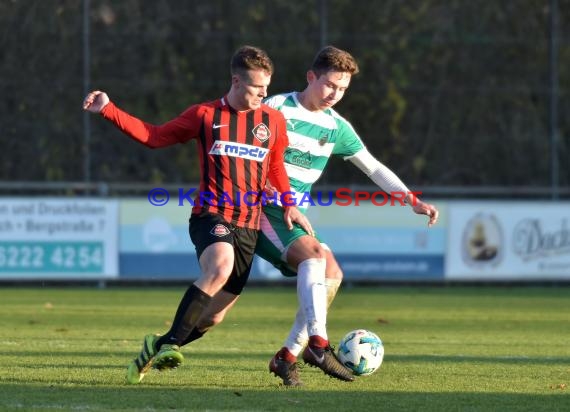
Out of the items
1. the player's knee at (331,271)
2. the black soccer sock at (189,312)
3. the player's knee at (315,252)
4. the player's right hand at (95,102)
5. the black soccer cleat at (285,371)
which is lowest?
the black soccer cleat at (285,371)

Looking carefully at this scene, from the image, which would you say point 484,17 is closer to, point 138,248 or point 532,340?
point 138,248

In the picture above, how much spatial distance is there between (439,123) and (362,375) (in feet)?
44.3

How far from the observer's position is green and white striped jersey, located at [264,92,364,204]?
24.3 feet

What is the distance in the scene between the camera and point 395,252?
1748 cm

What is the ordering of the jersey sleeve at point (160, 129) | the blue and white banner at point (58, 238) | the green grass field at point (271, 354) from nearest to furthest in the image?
the green grass field at point (271, 354) < the jersey sleeve at point (160, 129) < the blue and white banner at point (58, 238)

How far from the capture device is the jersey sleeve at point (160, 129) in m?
6.68

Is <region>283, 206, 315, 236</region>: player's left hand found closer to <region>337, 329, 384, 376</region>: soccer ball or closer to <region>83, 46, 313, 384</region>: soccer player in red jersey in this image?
<region>83, 46, 313, 384</region>: soccer player in red jersey

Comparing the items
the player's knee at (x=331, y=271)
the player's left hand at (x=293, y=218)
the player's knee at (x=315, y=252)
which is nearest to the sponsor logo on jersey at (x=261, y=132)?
the player's left hand at (x=293, y=218)

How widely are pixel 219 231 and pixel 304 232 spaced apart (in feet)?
2.18

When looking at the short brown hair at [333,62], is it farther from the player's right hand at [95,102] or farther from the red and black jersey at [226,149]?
the player's right hand at [95,102]

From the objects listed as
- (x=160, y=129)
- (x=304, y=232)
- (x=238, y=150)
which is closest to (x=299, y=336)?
(x=304, y=232)

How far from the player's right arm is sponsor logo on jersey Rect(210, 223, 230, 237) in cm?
54

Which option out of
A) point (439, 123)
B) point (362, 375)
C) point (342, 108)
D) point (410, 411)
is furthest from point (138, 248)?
point (410, 411)

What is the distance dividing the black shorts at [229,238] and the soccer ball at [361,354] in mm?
766
